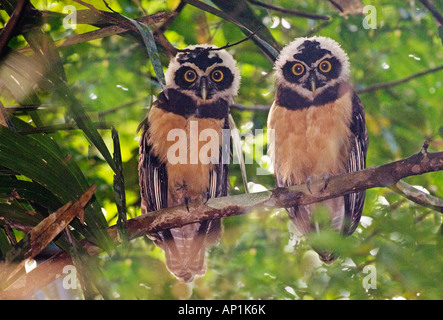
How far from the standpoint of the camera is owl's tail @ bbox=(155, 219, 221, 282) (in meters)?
1.95

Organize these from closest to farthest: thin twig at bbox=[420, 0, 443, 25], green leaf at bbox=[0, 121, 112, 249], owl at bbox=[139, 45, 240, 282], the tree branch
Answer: green leaf at bbox=[0, 121, 112, 249] → the tree branch → thin twig at bbox=[420, 0, 443, 25] → owl at bbox=[139, 45, 240, 282]

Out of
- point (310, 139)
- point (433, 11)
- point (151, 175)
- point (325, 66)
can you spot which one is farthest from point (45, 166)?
point (433, 11)

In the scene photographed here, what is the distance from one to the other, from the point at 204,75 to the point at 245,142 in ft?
1.16

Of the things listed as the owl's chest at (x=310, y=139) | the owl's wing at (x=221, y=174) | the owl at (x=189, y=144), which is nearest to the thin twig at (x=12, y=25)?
the owl at (x=189, y=144)

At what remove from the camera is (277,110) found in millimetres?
2066

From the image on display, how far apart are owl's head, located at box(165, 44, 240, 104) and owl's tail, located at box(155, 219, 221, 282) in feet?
1.66

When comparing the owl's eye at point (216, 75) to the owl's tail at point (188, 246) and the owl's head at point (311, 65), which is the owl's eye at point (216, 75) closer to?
the owl's head at point (311, 65)

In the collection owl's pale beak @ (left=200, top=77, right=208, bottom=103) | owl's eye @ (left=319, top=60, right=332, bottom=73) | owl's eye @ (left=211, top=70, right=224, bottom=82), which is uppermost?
owl's eye @ (left=319, top=60, right=332, bottom=73)

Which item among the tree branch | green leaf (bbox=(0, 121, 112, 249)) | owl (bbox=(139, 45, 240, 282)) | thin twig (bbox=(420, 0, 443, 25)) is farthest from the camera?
owl (bbox=(139, 45, 240, 282))

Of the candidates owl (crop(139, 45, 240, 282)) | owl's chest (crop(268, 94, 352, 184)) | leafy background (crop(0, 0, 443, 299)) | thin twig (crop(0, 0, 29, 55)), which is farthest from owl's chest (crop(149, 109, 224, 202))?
thin twig (crop(0, 0, 29, 55))

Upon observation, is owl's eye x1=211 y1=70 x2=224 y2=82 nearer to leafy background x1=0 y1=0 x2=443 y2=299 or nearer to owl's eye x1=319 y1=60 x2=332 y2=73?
leafy background x1=0 y1=0 x2=443 y2=299

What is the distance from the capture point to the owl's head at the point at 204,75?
209cm
